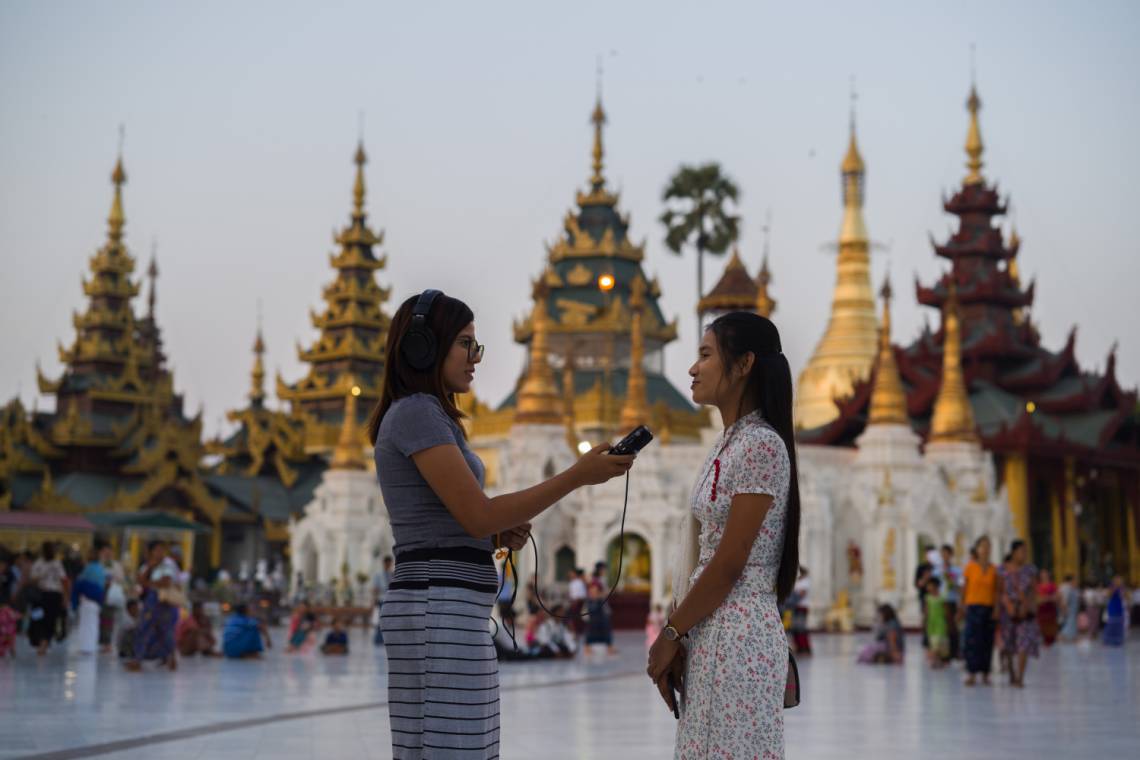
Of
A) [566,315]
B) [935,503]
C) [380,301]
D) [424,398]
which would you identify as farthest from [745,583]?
[380,301]

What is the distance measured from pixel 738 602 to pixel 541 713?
25.9ft

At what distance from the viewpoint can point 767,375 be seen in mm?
4406

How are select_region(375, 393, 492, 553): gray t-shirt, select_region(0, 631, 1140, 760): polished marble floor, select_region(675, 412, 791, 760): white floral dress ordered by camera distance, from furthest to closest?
1. select_region(0, 631, 1140, 760): polished marble floor
2. select_region(675, 412, 791, 760): white floral dress
3. select_region(375, 393, 492, 553): gray t-shirt

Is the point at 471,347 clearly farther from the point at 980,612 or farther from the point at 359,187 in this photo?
the point at 359,187

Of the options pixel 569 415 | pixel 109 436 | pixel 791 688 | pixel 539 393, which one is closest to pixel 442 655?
pixel 791 688

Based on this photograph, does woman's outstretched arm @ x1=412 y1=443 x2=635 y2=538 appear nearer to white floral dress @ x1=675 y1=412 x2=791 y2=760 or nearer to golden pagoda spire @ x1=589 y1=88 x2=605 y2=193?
white floral dress @ x1=675 y1=412 x2=791 y2=760

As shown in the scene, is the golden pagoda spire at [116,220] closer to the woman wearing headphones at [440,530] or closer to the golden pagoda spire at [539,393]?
the golden pagoda spire at [539,393]

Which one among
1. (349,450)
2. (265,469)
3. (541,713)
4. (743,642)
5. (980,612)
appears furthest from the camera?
(265,469)

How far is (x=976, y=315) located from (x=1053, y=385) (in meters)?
3.29

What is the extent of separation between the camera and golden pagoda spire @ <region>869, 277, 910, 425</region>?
3472 centimetres

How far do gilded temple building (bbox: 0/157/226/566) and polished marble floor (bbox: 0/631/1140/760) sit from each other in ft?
112

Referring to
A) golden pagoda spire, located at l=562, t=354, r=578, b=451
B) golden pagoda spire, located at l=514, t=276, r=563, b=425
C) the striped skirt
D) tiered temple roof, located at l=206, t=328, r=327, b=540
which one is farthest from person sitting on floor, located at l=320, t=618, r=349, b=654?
tiered temple roof, located at l=206, t=328, r=327, b=540

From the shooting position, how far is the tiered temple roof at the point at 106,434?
5181 cm

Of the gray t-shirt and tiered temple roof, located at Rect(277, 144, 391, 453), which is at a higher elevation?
tiered temple roof, located at Rect(277, 144, 391, 453)
